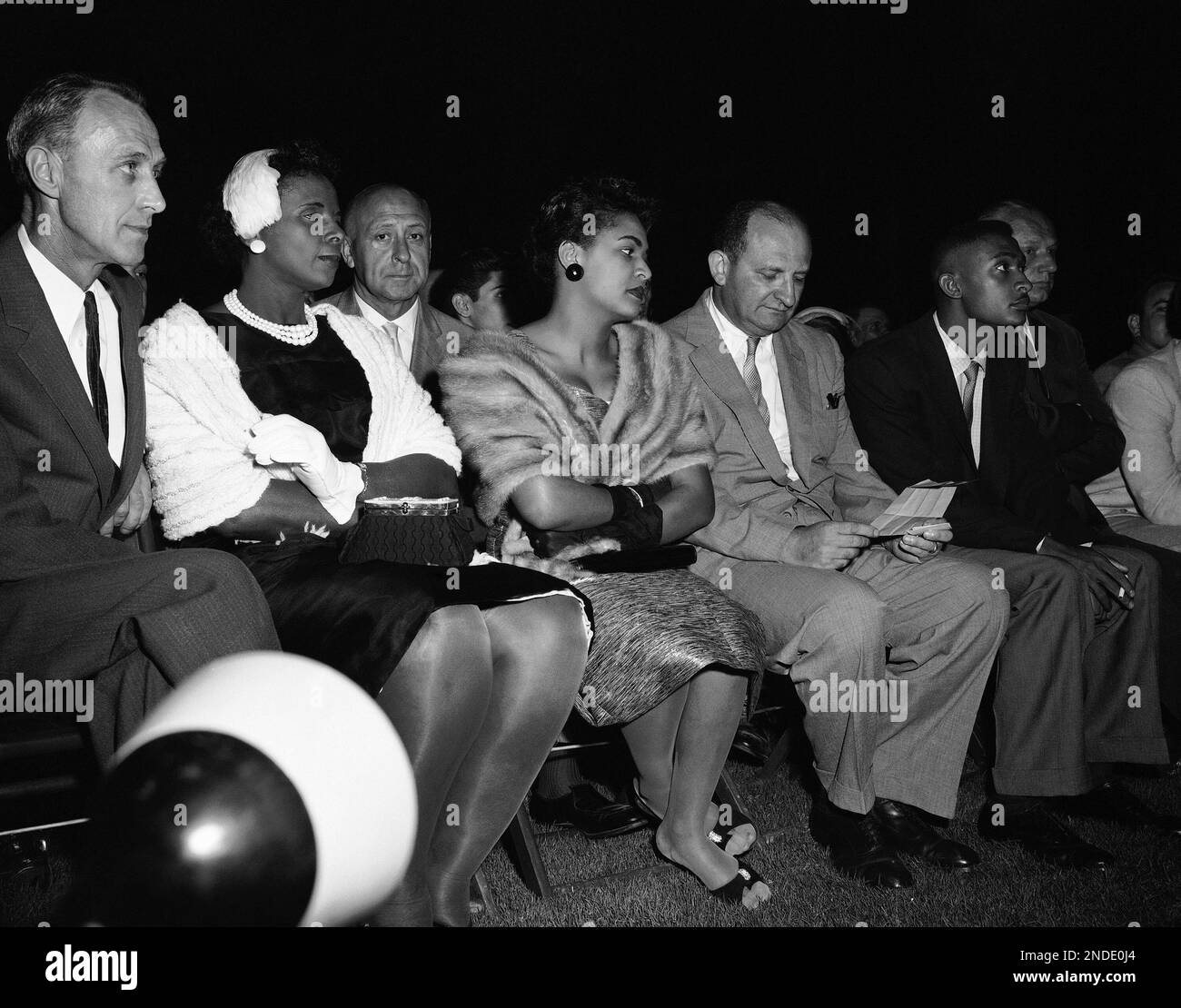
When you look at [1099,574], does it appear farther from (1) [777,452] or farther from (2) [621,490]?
(2) [621,490]

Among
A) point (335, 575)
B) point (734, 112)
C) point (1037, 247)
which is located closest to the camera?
point (335, 575)

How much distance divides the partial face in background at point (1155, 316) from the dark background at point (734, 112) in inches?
63.3

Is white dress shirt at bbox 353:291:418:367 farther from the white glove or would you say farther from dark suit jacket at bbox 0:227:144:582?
dark suit jacket at bbox 0:227:144:582

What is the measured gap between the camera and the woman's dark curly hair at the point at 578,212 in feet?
10.7

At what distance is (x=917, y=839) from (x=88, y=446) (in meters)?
2.28

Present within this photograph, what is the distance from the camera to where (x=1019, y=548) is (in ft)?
11.9

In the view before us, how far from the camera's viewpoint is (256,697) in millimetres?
1797

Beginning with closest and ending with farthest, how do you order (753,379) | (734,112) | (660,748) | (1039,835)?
1. (660,748)
2. (1039,835)
3. (753,379)
4. (734,112)

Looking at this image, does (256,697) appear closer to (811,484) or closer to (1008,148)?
(811,484)

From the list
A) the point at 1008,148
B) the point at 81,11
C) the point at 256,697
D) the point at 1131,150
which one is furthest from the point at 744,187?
the point at 256,697

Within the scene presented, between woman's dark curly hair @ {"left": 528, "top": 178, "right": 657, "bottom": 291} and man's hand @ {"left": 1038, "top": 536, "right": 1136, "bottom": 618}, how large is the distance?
1637mm

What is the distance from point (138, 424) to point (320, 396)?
0.47m

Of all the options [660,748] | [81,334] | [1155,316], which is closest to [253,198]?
[81,334]

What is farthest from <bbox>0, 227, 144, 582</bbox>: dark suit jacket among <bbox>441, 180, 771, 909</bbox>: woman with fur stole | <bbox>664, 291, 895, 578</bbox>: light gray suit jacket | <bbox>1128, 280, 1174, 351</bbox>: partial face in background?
<bbox>1128, 280, 1174, 351</bbox>: partial face in background
